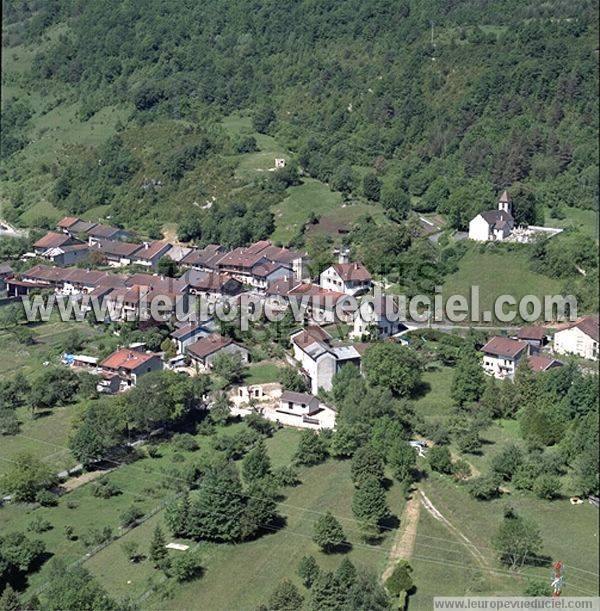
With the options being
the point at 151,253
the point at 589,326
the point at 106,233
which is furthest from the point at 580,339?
the point at 106,233

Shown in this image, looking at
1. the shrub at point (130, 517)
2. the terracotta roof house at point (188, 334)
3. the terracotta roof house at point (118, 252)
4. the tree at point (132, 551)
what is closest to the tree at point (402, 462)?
the shrub at point (130, 517)

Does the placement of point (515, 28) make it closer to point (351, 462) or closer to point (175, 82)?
point (175, 82)

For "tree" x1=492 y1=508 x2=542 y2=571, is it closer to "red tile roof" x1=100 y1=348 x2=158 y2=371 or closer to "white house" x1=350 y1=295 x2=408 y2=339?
"white house" x1=350 y1=295 x2=408 y2=339

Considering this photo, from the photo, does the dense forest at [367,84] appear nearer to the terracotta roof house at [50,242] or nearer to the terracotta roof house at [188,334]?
the terracotta roof house at [50,242]

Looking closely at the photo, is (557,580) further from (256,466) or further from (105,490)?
(105,490)

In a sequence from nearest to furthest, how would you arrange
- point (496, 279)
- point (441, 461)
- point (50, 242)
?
1. point (441, 461)
2. point (496, 279)
3. point (50, 242)

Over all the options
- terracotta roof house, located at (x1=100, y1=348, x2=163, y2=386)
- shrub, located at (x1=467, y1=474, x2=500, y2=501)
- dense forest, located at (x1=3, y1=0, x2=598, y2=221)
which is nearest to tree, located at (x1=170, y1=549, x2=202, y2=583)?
shrub, located at (x1=467, y1=474, x2=500, y2=501)
